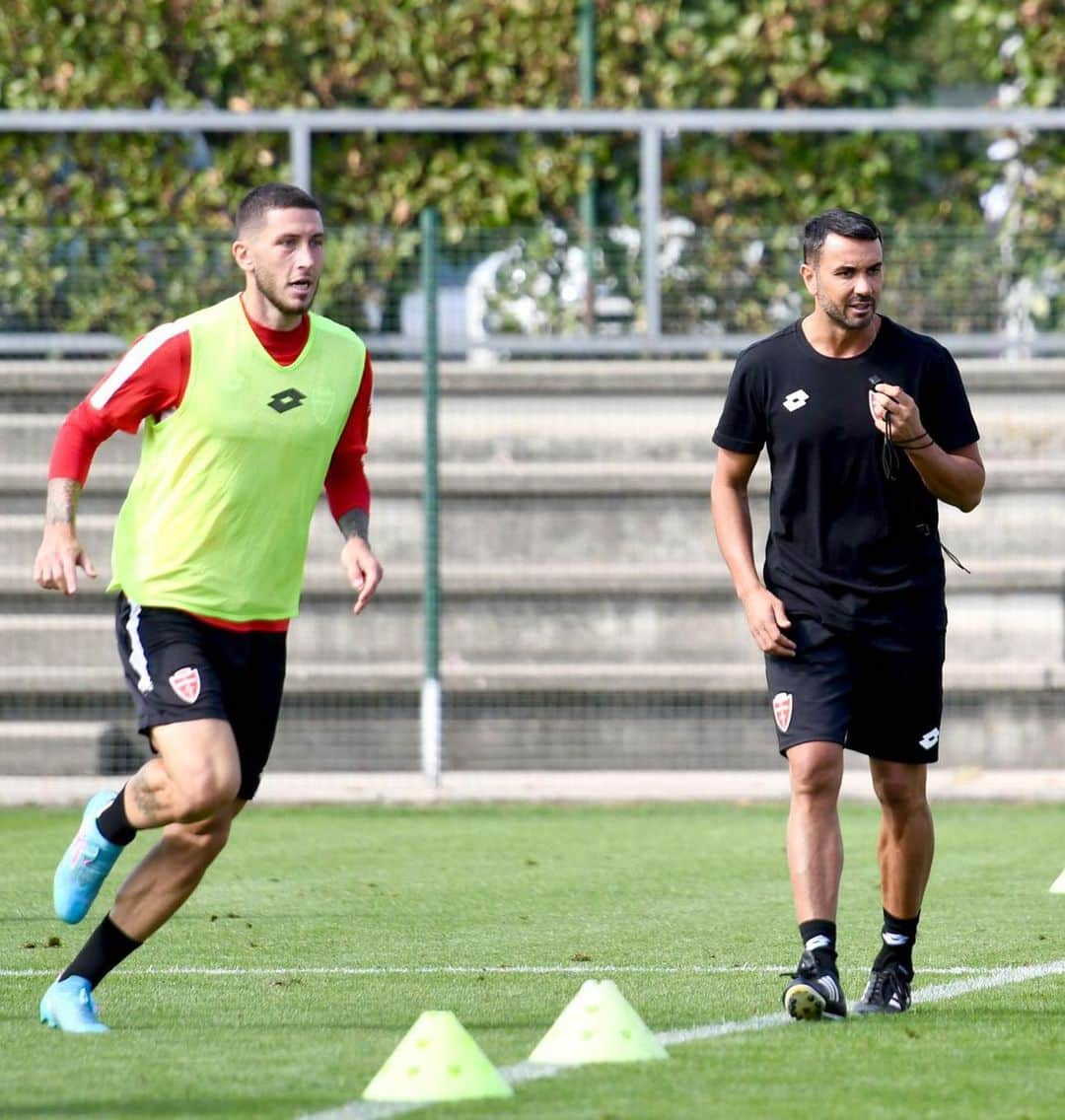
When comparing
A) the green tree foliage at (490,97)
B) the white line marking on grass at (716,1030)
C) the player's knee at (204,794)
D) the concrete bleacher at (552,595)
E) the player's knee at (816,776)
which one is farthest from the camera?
the green tree foliage at (490,97)

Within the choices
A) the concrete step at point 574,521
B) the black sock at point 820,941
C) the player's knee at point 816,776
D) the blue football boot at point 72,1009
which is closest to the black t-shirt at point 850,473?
the player's knee at point 816,776

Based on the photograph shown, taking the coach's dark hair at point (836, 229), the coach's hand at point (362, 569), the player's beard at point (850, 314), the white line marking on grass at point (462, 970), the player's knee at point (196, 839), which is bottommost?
the white line marking on grass at point (462, 970)

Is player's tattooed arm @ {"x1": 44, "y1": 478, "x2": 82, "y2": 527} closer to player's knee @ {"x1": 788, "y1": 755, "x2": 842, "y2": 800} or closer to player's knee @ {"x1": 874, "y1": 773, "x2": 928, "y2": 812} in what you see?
player's knee @ {"x1": 788, "y1": 755, "x2": 842, "y2": 800}

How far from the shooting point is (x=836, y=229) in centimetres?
659

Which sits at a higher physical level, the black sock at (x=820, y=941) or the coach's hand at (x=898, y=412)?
the coach's hand at (x=898, y=412)

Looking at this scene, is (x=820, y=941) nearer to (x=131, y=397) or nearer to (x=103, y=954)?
(x=103, y=954)

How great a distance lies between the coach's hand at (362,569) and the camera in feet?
22.0

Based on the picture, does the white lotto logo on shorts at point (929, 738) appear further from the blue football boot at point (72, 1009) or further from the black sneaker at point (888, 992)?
the blue football boot at point (72, 1009)

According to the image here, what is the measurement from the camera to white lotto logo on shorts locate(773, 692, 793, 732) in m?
6.70

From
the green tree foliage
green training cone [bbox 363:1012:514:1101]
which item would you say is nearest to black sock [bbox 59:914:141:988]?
green training cone [bbox 363:1012:514:1101]

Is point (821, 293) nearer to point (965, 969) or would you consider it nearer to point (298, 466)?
point (298, 466)

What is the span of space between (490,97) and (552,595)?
4.45 metres

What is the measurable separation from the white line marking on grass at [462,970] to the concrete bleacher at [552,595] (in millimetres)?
6835

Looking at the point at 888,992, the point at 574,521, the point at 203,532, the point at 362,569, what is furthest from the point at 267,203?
the point at 574,521
